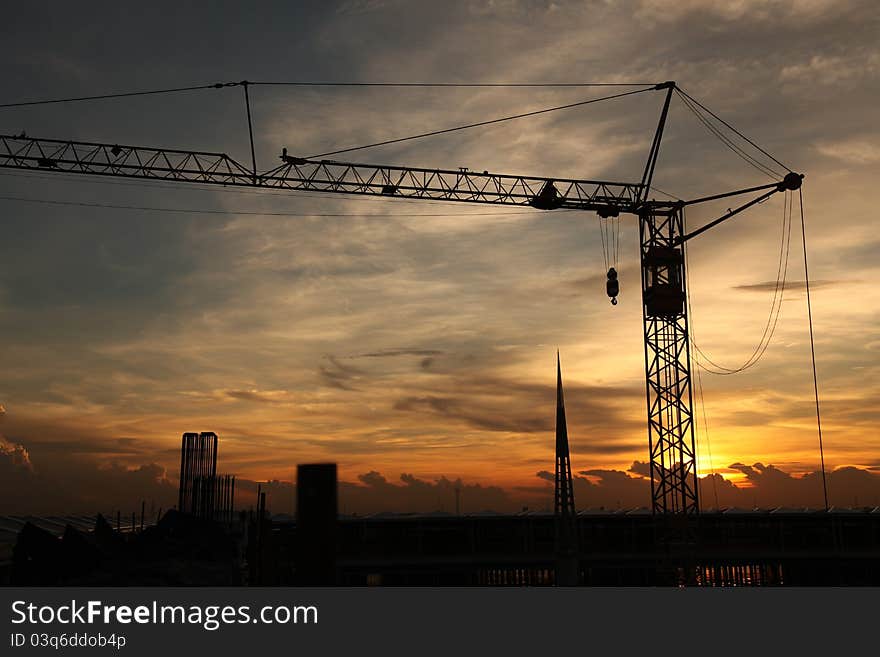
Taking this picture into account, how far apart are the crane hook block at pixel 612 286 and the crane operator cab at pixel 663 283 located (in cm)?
226

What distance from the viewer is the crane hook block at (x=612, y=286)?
62594 millimetres

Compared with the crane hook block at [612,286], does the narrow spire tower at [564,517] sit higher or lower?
lower

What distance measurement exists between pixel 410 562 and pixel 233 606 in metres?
63.9

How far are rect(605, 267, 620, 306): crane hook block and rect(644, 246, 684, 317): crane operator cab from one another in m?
2.26

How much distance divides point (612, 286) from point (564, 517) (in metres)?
17.9

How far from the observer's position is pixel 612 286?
63000mm

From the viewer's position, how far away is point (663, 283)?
63688 mm

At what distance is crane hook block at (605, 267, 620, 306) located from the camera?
62.6 meters

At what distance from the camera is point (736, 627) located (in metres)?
15.7

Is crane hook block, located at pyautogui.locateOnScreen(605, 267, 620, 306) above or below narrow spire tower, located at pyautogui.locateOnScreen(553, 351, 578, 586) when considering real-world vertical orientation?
above

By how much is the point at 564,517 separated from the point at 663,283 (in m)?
19.0

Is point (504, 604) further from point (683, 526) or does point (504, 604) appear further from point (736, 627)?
point (683, 526)

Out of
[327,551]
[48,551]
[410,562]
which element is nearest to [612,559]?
[410,562]

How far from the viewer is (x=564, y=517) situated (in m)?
66.6
